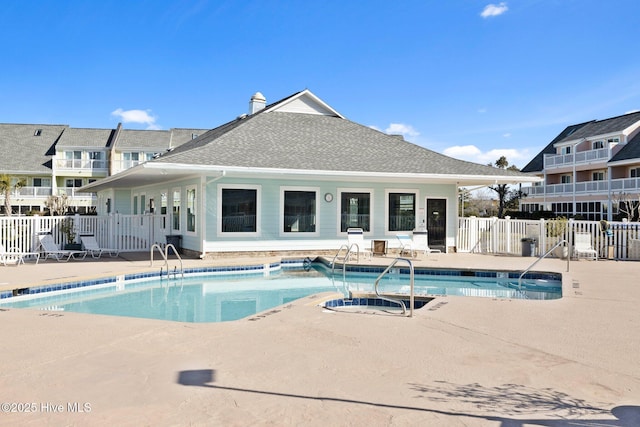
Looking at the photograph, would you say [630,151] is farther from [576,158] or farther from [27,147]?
[27,147]

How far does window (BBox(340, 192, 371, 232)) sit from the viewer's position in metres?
16.4

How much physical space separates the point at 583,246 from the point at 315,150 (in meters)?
9.01

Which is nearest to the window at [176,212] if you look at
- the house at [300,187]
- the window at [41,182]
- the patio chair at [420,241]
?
the house at [300,187]

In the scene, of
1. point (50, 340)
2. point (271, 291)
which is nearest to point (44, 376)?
point (50, 340)

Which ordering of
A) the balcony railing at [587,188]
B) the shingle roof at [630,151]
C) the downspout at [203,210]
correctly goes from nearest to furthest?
1. the downspout at [203,210]
2. the balcony railing at [587,188]
3. the shingle roof at [630,151]

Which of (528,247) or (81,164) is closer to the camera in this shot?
(528,247)

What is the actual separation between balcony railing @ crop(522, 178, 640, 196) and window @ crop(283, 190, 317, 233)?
27.0 metres

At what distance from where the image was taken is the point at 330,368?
462 centimetres

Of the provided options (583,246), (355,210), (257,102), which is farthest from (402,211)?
(257,102)

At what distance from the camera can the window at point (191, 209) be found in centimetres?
1547

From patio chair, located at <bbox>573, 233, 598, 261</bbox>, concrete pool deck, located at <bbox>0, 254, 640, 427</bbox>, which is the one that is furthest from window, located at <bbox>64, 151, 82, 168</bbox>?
patio chair, located at <bbox>573, 233, 598, 261</bbox>

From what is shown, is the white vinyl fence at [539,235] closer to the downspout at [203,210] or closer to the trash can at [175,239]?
the downspout at [203,210]

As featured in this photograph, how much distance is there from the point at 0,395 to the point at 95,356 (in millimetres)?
1086

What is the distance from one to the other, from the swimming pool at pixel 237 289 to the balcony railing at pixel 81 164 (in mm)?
35211
